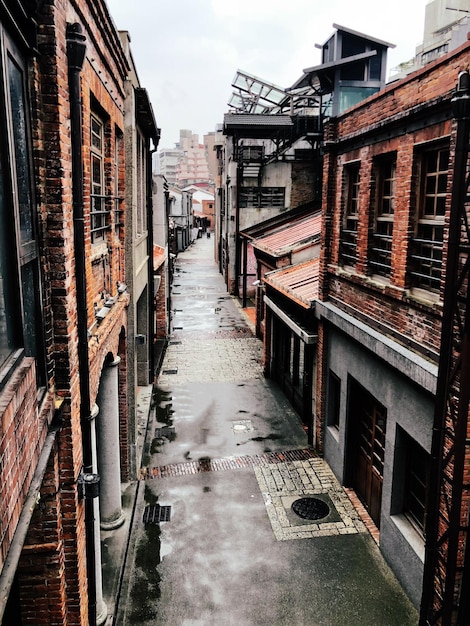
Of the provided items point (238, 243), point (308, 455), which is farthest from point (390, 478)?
point (238, 243)

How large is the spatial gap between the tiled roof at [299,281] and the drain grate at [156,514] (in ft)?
17.7

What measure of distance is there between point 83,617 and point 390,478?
509 cm

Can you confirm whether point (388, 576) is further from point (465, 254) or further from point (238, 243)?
point (238, 243)

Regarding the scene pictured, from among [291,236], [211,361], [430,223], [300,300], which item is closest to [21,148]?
[430,223]

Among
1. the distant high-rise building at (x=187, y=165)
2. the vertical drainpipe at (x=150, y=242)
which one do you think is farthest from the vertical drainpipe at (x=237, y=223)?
the distant high-rise building at (x=187, y=165)

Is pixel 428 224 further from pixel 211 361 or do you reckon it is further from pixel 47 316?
pixel 211 361

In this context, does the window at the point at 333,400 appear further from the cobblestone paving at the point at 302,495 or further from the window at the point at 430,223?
the window at the point at 430,223

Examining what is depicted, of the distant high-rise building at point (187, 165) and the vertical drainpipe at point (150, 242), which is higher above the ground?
the distant high-rise building at point (187, 165)

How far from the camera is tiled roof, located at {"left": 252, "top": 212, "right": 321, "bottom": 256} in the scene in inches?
626

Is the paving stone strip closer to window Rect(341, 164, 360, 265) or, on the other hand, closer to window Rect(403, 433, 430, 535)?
window Rect(403, 433, 430, 535)

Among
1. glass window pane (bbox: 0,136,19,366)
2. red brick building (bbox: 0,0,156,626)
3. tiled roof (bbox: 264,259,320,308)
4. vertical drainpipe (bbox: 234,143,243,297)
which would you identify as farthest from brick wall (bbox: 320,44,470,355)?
vertical drainpipe (bbox: 234,143,243,297)

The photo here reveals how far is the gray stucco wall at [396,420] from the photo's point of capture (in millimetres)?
7219

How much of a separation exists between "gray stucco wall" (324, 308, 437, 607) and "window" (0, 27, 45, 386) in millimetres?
4985

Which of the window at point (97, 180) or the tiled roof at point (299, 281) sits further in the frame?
the tiled roof at point (299, 281)
